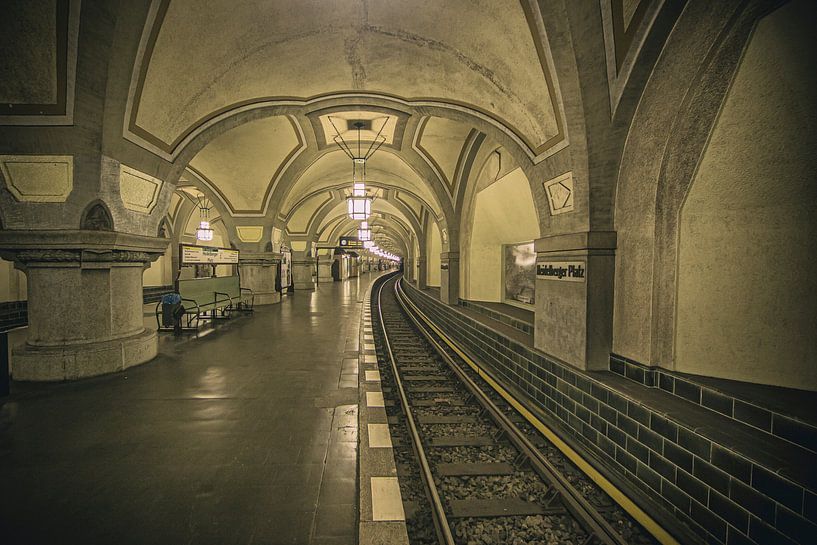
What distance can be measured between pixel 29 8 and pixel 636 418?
741 cm

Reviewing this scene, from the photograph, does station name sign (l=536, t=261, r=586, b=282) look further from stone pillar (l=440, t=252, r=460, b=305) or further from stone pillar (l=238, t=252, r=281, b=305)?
stone pillar (l=238, t=252, r=281, b=305)

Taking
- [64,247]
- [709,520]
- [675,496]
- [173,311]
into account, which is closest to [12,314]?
[173,311]

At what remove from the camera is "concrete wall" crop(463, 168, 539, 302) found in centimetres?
732

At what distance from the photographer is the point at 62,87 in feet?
13.8

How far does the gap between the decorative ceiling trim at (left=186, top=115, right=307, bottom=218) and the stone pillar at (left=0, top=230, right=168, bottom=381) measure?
221 inches

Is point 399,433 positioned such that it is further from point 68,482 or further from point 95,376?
point 95,376

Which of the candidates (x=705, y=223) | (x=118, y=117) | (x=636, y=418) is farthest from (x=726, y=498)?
(x=118, y=117)

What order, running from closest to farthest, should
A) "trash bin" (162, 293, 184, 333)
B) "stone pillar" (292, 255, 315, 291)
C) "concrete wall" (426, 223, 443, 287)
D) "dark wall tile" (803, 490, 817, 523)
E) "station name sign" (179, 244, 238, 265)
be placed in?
"dark wall tile" (803, 490, 817, 523) → "trash bin" (162, 293, 184, 333) → "station name sign" (179, 244, 238, 265) → "concrete wall" (426, 223, 443, 287) → "stone pillar" (292, 255, 315, 291)

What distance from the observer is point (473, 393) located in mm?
4730

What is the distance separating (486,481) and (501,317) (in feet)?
14.5

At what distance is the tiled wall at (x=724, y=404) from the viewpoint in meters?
2.22

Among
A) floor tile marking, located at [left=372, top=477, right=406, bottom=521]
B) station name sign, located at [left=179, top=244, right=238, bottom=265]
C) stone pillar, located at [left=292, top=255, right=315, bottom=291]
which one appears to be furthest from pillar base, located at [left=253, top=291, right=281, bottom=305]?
floor tile marking, located at [left=372, top=477, right=406, bottom=521]

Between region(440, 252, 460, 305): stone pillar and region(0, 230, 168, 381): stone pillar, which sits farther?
region(440, 252, 460, 305): stone pillar

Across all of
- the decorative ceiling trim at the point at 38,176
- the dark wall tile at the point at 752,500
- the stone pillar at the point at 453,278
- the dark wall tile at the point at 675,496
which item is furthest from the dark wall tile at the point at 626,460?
the decorative ceiling trim at the point at 38,176
